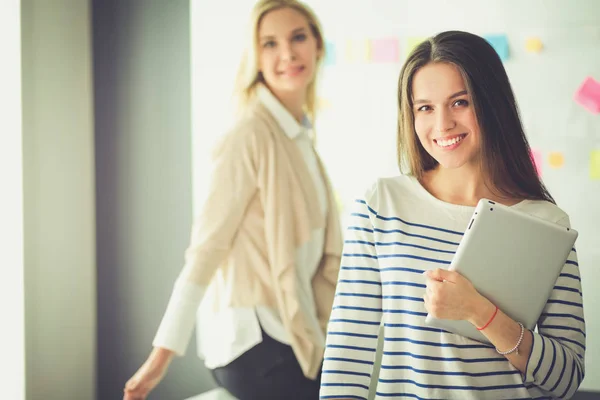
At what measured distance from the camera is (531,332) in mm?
936

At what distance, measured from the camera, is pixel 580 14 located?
62.1 inches

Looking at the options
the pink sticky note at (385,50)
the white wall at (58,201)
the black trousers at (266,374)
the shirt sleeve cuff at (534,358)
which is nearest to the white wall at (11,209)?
the white wall at (58,201)

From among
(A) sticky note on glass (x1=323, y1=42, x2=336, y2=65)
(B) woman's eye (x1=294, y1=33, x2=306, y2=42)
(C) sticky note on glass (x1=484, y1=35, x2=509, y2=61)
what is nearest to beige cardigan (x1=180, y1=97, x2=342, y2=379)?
(B) woman's eye (x1=294, y1=33, x2=306, y2=42)

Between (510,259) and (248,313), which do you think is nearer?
(510,259)

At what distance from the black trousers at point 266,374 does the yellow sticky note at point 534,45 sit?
3.39 ft

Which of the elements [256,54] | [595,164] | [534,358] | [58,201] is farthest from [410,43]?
[58,201]

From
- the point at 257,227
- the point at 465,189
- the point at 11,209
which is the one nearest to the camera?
the point at 465,189

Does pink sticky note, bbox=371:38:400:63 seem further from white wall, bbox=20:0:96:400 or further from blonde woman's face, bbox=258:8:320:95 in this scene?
white wall, bbox=20:0:96:400

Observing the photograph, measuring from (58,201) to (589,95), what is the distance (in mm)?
1589

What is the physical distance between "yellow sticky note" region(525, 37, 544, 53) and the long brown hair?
0.71m

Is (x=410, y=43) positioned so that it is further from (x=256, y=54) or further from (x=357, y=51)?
(x=256, y=54)

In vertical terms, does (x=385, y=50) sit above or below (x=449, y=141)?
above

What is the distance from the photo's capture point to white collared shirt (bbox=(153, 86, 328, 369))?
1.37 metres

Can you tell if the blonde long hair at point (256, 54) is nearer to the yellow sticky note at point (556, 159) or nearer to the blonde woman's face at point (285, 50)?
the blonde woman's face at point (285, 50)
